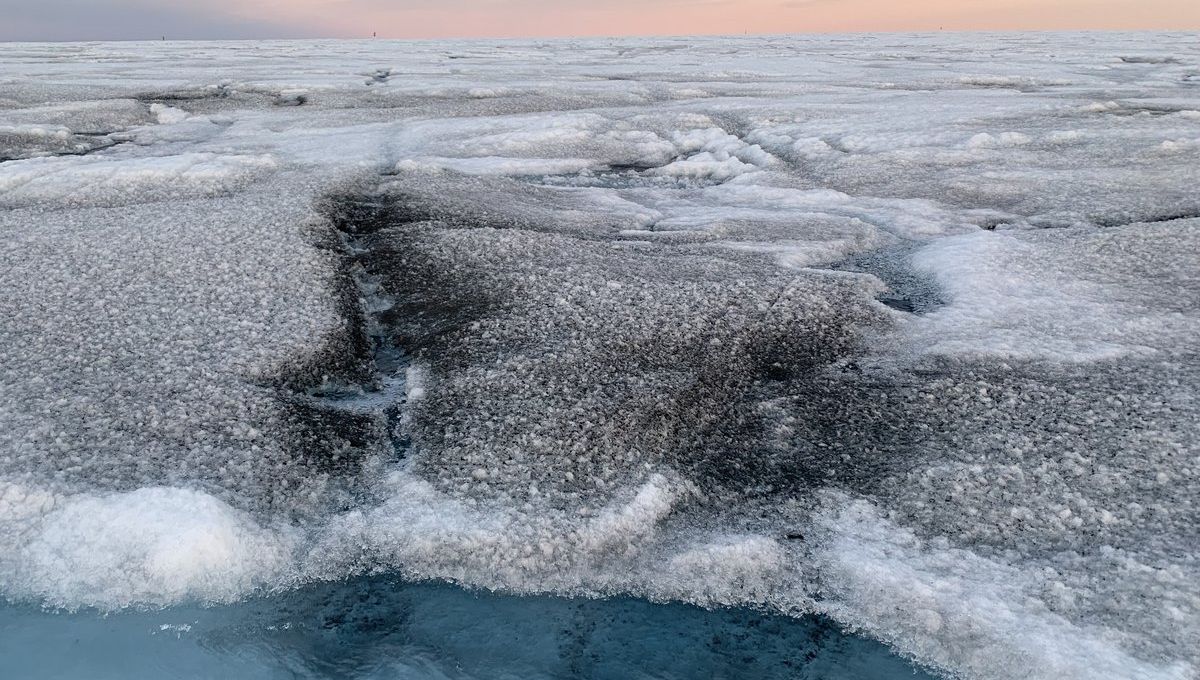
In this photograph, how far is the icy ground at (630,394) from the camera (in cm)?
262

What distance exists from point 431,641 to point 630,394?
A: 1.40 m

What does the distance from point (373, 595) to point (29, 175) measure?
6351mm

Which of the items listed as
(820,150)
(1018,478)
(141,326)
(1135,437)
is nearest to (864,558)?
(1018,478)

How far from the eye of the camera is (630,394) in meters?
3.52

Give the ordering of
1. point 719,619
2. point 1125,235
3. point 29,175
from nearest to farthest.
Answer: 1. point 719,619
2. point 1125,235
3. point 29,175

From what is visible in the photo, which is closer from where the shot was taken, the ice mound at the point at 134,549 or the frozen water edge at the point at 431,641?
the frozen water edge at the point at 431,641

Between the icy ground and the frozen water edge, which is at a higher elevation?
the icy ground

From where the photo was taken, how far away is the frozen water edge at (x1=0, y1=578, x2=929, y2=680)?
232cm

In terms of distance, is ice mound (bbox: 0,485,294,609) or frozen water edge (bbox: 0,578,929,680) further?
ice mound (bbox: 0,485,294,609)

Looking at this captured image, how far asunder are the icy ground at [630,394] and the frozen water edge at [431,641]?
0.07 meters

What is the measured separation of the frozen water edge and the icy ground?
0.07m

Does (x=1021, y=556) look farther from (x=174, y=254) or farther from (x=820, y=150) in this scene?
(x=820, y=150)

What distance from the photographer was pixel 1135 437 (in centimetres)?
322

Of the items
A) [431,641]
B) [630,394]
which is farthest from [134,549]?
[630,394]
